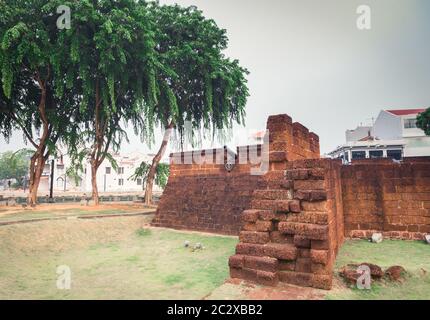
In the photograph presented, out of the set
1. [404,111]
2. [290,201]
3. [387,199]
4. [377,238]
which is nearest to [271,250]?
[290,201]

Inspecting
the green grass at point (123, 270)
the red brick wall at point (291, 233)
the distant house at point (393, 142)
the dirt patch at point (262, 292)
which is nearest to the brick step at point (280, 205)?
the red brick wall at point (291, 233)

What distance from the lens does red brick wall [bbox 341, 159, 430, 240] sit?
6523 mm

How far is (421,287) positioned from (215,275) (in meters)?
3.02

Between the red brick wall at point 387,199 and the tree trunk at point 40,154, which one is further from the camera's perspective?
the tree trunk at point 40,154

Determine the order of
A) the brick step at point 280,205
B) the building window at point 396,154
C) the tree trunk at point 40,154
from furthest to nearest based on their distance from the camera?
1. the building window at point 396,154
2. the tree trunk at point 40,154
3. the brick step at point 280,205

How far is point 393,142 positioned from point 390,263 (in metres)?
30.3

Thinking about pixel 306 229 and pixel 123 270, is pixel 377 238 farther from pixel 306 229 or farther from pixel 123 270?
pixel 123 270

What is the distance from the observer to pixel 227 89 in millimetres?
17812

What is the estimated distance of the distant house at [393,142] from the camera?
30.4 m

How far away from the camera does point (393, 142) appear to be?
3019 centimetres

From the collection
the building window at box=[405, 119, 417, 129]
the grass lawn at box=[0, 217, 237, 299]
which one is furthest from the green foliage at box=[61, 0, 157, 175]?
the building window at box=[405, 119, 417, 129]

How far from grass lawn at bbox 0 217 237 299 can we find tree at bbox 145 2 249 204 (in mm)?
8001

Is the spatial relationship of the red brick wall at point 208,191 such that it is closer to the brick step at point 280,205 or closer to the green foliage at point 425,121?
the brick step at point 280,205

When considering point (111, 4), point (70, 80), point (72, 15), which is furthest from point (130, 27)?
point (70, 80)
